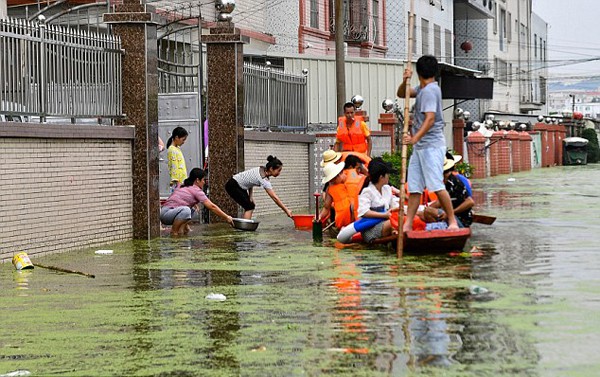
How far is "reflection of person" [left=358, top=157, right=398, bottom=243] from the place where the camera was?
49.1ft

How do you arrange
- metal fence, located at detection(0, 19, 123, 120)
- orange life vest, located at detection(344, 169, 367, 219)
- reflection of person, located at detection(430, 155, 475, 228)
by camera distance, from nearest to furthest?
metal fence, located at detection(0, 19, 123, 120)
reflection of person, located at detection(430, 155, 475, 228)
orange life vest, located at detection(344, 169, 367, 219)

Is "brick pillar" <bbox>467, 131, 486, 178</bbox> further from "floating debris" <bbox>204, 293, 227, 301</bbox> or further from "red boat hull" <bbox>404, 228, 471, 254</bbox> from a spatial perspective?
"floating debris" <bbox>204, 293, 227, 301</bbox>

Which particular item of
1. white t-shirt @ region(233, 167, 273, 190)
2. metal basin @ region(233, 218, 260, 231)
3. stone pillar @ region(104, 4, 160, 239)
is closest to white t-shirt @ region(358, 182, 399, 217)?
metal basin @ region(233, 218, 260, 231)

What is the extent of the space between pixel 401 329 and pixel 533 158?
4771 centimetres

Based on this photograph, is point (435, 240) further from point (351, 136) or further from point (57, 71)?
point (351, 136)

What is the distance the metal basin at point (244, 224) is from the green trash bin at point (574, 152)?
4458cm

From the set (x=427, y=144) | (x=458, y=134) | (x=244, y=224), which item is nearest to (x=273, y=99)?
(x=244, y=224)

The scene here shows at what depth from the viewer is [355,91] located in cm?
3522

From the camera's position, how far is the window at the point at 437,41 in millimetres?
52844

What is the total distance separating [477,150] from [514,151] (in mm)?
6284

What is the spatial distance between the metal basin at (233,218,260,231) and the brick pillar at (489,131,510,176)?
1048 inches

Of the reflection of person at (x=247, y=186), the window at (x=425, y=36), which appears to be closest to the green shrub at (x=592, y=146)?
the window at (x=425, y=36)

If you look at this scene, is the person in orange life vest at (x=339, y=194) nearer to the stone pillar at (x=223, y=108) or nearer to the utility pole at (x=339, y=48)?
the stone pillar at (x=223, y=108)

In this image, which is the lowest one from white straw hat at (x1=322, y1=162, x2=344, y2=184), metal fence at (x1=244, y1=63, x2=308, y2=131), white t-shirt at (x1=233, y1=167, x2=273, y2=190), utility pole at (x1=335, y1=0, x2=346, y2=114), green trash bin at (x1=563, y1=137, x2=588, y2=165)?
green trash bin at (x1=563, y1=137, x2=588, y2=165)
